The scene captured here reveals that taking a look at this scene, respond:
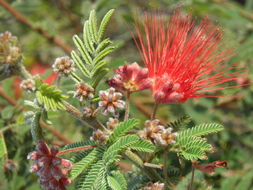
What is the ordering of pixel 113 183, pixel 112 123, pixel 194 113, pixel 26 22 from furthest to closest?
pixel 26 22 < pixel 194 113 < pixel 112 123 < pixel 113 183

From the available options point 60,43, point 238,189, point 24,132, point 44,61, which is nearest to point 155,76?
point 24,132

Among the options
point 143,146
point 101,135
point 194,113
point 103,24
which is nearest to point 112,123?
point 101,135

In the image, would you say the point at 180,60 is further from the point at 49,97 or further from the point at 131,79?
the point at 49,97

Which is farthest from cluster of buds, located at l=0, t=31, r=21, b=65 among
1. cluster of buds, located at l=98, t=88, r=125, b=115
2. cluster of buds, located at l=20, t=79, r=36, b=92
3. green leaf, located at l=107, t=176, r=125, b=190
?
green leaf, located at l=107, t=176, r=125, b=190

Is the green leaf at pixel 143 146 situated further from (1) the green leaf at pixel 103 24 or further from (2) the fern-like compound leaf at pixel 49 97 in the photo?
(1) the green leaf at pixel 103 24

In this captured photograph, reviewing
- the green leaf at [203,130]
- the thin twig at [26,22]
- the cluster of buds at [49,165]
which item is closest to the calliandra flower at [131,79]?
the green leaf at [203,130]

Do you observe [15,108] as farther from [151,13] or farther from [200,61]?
[200,61]
